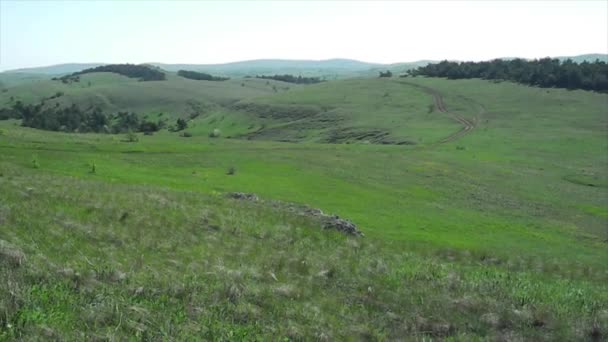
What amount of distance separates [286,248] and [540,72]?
490 ft

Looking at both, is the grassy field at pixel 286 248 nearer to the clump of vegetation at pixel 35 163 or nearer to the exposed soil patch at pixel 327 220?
the clump of vegetation at pixel 35 163

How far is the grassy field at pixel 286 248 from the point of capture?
1184 centimetres

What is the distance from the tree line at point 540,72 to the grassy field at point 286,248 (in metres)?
90.4

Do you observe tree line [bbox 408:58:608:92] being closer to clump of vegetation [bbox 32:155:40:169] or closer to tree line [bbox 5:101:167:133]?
tree line [bbox 5:101:167:133]

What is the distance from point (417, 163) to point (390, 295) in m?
47.9

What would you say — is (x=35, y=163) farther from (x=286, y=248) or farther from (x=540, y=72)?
(x=540, y=72)

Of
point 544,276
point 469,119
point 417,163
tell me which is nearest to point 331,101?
point 469,119

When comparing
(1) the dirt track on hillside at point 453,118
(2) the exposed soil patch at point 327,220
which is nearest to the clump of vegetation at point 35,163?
(2) the exposed soil patch at point 327,220

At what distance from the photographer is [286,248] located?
20406 millimetres

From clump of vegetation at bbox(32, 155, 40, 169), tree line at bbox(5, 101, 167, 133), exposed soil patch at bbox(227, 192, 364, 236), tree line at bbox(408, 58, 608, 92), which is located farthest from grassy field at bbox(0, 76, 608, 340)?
tree line at bbox(408, 58, 608, 92)

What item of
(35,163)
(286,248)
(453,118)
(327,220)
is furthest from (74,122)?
(286,248)

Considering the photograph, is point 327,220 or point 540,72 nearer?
Result: point 327,220

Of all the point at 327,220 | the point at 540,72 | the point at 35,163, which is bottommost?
the point at 327,220

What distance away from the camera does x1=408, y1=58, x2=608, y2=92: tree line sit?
456 ft
